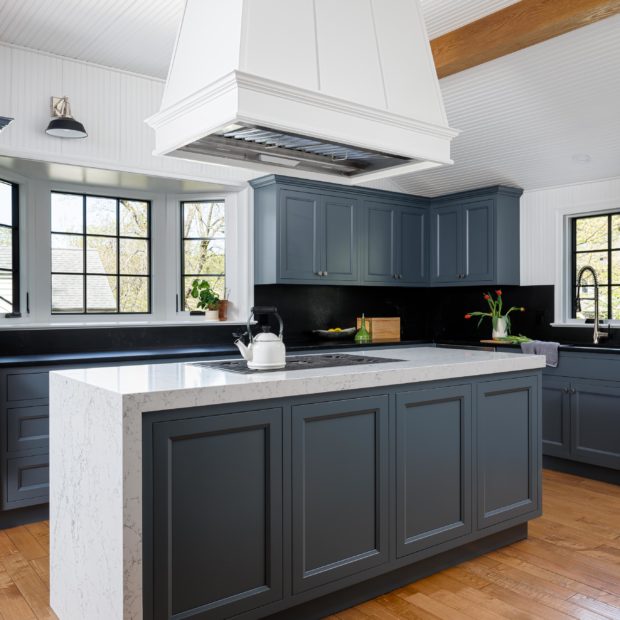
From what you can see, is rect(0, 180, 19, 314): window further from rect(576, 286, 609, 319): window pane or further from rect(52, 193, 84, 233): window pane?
rect(576, 286, 609, 319): window pane

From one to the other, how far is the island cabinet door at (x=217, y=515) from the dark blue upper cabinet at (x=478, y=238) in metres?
3.92

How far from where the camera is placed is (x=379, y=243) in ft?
19.5

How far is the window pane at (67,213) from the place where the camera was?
4.74 m

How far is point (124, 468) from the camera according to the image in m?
2.04

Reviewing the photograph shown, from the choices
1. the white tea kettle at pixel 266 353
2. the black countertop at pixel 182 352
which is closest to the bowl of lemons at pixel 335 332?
the black countertop at pixel 182 352

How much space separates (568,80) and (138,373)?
140 inches

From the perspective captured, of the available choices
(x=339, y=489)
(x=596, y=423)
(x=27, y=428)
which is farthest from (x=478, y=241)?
(x=27, y=428)

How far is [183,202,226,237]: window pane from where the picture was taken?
535 centimetres

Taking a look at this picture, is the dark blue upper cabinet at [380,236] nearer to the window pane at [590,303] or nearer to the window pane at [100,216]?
the window pane at [590,303]

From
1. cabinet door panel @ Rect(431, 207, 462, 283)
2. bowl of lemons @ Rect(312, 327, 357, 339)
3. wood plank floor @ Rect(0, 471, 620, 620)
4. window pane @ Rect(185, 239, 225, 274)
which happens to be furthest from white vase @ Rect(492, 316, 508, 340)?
window pane @ Rect(185, 239, 225, 274)

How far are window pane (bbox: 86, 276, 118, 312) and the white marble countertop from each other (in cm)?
230

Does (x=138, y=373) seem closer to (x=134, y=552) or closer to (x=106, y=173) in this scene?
(x=134, y=552)

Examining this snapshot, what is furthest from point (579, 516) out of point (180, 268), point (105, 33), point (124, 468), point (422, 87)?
point (105, 33)

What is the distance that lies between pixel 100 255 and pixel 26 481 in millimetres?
1879
